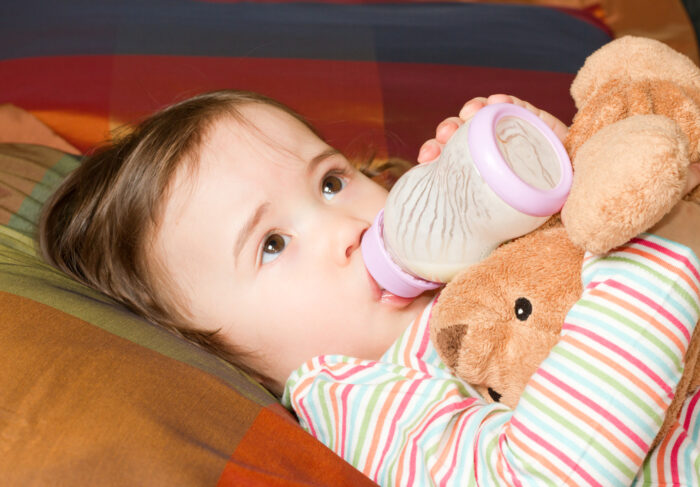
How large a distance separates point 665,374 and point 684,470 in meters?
0.17

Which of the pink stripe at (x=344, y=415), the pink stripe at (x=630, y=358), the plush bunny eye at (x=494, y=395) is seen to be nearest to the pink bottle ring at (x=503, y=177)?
the pink stripe at (x=630, y=358)

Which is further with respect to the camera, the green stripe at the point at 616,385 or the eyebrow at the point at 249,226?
the eyebrow at the point at 249,226

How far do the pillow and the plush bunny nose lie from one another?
6.1 inches

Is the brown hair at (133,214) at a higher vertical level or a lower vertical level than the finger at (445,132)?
lower

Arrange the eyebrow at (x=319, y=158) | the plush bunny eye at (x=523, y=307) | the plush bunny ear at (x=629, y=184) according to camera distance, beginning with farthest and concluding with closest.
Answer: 1. the eyebrow at (x=319, y=158)
2. the plush bunny eye at (x=523, y=307)
3. the plush bunny ear at (x=629, y=184)

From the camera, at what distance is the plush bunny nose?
0.63 meters

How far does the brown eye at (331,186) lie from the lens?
3.22 feet

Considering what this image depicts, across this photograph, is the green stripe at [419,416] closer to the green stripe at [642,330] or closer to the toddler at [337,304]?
the toddler at [337,304]

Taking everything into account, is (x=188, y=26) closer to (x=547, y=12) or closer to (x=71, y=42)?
(x=71, y=42)

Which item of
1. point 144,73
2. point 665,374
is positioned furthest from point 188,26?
point 665,374

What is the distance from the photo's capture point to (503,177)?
Result: 60 cm

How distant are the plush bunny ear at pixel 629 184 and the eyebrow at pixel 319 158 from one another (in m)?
0.46

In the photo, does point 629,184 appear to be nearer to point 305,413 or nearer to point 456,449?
point 456,449

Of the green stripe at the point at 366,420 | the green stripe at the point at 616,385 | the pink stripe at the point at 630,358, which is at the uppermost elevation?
the pink stripe at the point at 630,358
